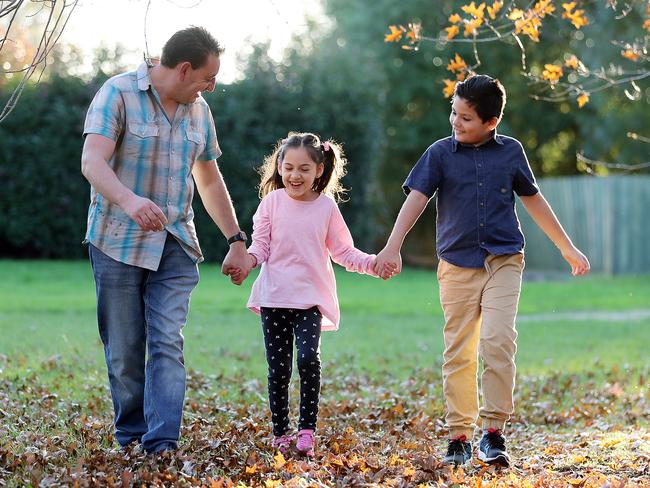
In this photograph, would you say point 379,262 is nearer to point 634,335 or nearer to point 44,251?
point 634,335

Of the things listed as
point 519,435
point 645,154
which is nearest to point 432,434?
point 519,435

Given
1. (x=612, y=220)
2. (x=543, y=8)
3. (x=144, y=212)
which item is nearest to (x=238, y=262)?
(x=144, y=212)

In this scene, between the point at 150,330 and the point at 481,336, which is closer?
the point at 150,330

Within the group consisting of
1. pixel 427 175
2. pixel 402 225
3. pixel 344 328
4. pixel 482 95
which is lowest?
pixel 344 328

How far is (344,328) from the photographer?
12336mm

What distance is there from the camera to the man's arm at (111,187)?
4.30 meters

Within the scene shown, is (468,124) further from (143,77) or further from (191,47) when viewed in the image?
(143,77)

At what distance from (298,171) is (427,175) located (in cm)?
63

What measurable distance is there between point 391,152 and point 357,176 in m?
6.71

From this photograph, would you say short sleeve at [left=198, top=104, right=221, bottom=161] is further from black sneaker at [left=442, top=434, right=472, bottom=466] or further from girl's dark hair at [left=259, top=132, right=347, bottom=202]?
black sneaker at [left=442, top=434, right=472, bottom=466]

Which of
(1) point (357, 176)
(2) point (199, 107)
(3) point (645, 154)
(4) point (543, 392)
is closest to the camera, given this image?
(2) point (199, 107)

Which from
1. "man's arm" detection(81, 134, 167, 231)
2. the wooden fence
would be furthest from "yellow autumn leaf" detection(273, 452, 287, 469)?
the wooden fence

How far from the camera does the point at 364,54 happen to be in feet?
78.1

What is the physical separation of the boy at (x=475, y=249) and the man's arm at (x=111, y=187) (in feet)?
3.86
